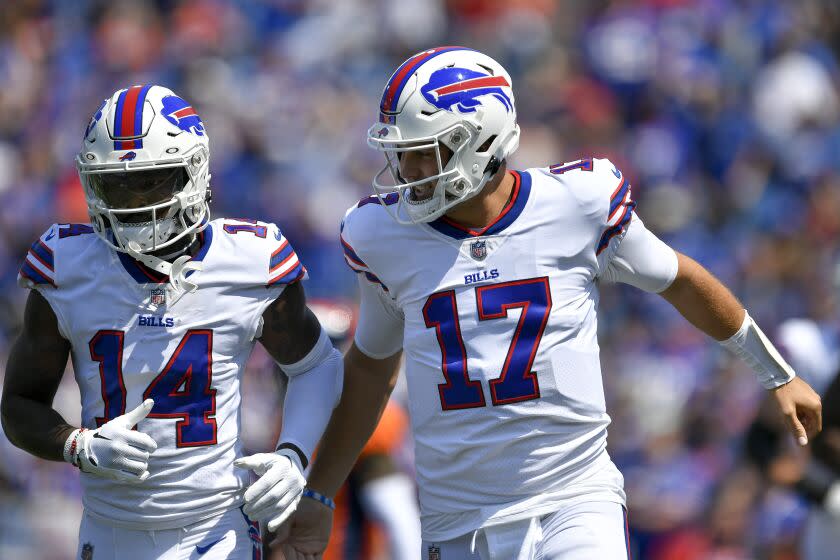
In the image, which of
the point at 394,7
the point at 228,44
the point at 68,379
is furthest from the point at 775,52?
the point at 68,379

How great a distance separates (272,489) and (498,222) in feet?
3.19

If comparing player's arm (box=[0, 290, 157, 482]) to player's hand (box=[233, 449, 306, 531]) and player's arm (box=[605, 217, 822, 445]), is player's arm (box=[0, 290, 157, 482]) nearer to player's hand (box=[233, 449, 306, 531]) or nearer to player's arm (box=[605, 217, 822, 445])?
player's hand (box=[233, 449, 306, 531])

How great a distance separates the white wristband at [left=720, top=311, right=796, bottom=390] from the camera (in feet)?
13.9

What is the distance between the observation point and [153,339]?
3.90 metres

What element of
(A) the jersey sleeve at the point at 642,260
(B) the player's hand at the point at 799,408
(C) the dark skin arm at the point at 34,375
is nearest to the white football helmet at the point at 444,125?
(A) the jersey sleeve at the point at 642,260

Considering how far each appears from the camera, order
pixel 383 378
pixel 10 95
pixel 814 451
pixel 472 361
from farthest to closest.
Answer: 1. pixel 10 95
2. pixel 814 451
3. pixel 383 378
4. pixel 472 361

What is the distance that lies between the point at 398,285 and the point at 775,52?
7.88 metres

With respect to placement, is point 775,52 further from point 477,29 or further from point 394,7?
point 394,7

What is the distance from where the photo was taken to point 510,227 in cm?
395

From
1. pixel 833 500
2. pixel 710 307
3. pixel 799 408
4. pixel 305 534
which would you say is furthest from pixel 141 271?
pixel 833 500

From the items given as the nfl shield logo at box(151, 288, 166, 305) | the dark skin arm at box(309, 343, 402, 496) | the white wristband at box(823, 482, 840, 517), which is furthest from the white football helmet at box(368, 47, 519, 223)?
the white wristband at box(823, 482, 840, 517)

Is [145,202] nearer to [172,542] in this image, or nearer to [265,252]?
[265,252]

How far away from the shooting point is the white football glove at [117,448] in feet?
12.1

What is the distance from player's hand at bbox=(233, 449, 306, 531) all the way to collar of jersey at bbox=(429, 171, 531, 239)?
0.79 meters
